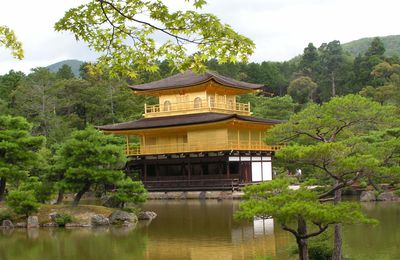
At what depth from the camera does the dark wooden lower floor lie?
1204 inches

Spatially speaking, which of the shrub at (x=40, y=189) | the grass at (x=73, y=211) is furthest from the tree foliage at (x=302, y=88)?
the shrub at (x=40, y=189)

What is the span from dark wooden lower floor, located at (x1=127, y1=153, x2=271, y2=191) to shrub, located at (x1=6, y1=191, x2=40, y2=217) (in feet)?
44.0

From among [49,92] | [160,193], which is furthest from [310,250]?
[49,92]

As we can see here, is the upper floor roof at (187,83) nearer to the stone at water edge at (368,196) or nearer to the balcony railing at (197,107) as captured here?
the balcony railing at (197,107)

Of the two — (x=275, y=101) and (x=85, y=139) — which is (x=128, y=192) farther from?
(x=275, y=101)

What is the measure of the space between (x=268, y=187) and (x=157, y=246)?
508 centimetres

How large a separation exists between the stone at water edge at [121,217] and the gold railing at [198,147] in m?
11.9

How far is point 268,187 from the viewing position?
29.3 feet

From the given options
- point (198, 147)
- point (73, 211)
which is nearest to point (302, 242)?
point (73, 211)

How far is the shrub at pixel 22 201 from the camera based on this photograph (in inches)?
696

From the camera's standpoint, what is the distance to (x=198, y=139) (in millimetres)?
32188

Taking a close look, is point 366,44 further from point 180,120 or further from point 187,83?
point 180,120

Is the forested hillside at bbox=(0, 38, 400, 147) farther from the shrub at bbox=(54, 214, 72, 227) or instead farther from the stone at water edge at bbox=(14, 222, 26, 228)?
the shrub at bbox=(54, 214, 72, 227)

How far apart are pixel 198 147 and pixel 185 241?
17.5 meters
